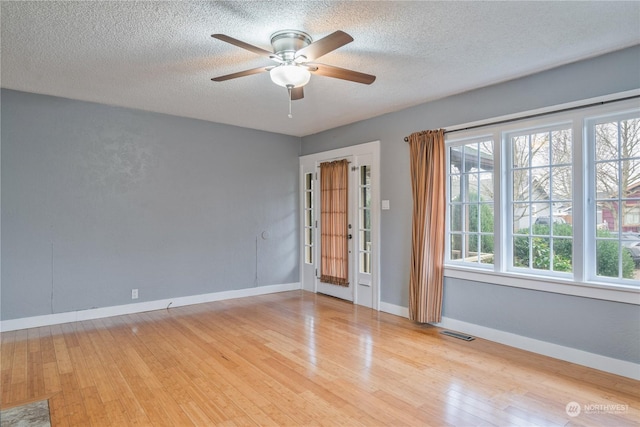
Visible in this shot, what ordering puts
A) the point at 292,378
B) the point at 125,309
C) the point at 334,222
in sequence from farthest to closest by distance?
the point at 334,222
the point at 125,309
the point at 292,378

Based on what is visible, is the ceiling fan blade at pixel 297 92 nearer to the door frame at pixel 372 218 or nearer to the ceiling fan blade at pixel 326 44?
the ceiling fan blade at pixel 326 44

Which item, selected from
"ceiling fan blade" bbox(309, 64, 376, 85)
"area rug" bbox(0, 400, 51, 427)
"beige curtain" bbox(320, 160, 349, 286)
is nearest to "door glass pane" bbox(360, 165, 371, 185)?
"beige curtain" bbox(320, 160, 349, 286)

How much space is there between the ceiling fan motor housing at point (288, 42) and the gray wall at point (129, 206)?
9.65ft

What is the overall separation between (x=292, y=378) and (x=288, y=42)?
2.65m

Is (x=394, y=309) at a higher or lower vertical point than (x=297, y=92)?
lower

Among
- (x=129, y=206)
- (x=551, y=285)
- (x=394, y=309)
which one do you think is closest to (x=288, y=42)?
(x=551, y=285)

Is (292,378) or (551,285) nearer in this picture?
(292,378)

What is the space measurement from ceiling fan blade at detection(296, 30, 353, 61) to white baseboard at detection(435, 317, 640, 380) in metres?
3.19

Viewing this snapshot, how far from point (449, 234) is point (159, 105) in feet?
13.1

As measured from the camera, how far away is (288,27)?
2658mm

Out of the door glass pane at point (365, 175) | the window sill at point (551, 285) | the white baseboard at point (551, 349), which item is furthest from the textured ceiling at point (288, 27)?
the white baseboard at point (551, 349)

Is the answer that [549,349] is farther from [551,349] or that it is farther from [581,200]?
[581,200]

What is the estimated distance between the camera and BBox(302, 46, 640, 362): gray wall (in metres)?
3.01

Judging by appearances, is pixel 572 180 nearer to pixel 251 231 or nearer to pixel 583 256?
pixel 583 256
